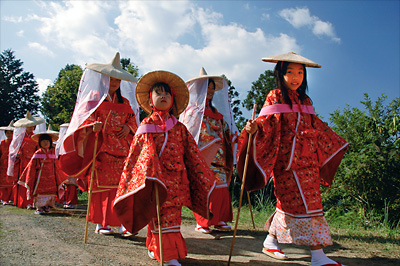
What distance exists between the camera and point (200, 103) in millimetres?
4734

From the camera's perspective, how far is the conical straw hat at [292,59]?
11.2 ft

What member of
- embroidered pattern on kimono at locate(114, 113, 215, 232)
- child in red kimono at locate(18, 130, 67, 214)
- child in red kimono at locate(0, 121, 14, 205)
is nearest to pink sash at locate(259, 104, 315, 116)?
embroidered pattern on kimono at locate(114, 113, 215, 232)

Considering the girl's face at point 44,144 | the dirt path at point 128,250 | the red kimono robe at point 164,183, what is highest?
the girl's face at point 44,144

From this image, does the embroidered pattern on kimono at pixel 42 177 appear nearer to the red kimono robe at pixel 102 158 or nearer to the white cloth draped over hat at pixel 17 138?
the white cloth draped over hat at pixel 17 138

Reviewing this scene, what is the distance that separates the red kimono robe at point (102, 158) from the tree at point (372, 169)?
394 centimetres

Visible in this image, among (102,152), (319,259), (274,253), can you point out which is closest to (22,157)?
(102,152)

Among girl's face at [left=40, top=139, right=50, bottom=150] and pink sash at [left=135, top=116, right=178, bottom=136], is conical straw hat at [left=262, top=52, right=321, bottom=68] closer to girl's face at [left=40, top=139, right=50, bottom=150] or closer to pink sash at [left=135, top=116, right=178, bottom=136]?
pink sash at [left=135, top=116, right=178, bottom=136]

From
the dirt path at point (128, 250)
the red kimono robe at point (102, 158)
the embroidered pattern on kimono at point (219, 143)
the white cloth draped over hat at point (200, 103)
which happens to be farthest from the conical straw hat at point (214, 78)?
the dirt path at point (128, 250)

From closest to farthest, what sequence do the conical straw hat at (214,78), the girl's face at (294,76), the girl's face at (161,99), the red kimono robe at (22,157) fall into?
the girl's face at (161,99) → the girl's face at (294,76) → the conical straw hat at (214,78) → the red kimono robe at (22,157)

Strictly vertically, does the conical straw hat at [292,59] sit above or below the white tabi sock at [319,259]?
above

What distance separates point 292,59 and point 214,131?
1.93 m

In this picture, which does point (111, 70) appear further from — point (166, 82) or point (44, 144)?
point (44, 144)

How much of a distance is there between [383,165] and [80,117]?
4809mm

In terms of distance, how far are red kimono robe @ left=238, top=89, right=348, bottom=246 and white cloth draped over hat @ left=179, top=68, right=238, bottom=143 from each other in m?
1.28
